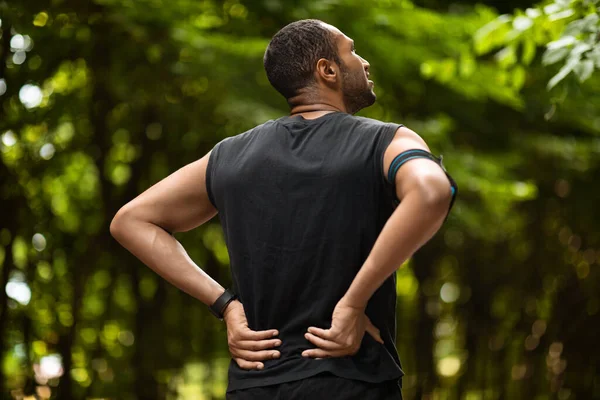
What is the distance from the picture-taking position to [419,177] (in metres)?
1.31

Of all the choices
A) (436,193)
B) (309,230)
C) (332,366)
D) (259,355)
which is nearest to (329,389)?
(332,366)

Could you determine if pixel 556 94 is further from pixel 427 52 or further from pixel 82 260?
pixel 82 260

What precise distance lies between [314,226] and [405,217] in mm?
188

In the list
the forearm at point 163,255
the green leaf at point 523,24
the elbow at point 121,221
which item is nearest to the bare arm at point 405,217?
the forearm at point 163,255

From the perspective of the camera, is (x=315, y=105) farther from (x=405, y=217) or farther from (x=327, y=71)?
(x=405, y=217)

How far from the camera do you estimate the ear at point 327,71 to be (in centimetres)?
154

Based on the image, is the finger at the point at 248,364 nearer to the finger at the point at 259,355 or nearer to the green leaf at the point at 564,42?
the finger at the point at 259,355

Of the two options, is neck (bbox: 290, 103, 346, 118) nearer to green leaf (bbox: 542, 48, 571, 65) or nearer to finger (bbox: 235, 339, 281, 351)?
finger (bbox: 235, 339, 281, 351)

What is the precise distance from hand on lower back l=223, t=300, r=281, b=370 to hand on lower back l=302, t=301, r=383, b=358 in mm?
73

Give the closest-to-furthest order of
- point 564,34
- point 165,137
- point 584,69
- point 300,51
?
point 300,51
point 584,69
point 564,34
point 165,137

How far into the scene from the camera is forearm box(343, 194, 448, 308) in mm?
1318

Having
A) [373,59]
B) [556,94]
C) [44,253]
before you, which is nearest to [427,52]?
[373,59]

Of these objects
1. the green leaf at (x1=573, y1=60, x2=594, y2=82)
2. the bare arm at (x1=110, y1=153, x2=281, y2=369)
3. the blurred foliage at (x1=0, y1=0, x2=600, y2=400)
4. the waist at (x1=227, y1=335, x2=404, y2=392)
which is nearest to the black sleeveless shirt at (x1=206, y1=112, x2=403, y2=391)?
the waist at (x1=227, y1=335, x2=404, y2=392)

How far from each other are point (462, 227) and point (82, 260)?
7.25ft
